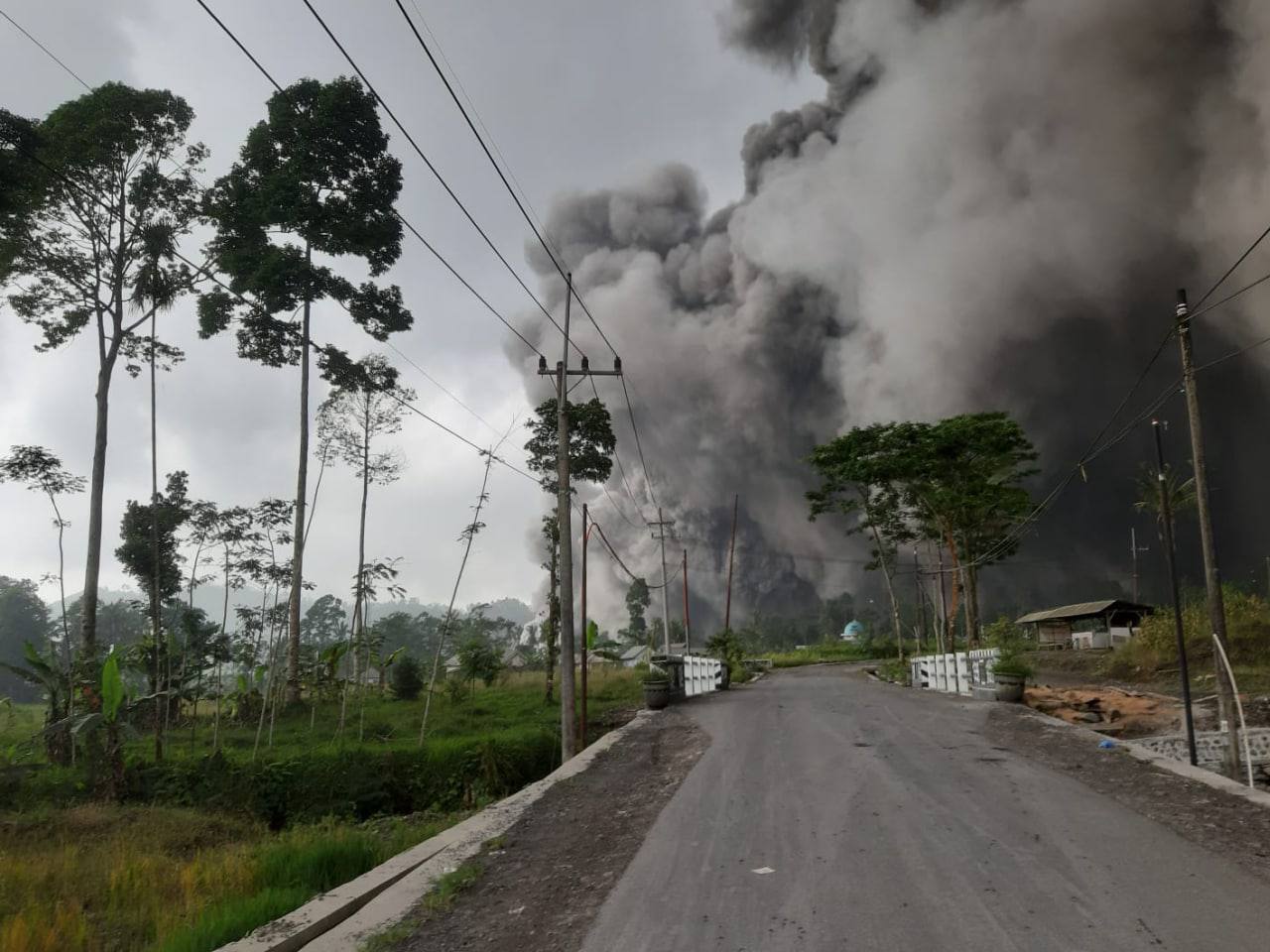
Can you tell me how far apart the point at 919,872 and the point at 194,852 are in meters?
9.79

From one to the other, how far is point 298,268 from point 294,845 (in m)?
25.6

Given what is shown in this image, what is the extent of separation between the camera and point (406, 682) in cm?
2894

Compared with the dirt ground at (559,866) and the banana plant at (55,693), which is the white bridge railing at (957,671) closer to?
the dirt ground at (559,866)

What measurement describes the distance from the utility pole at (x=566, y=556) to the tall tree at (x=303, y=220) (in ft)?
41.9

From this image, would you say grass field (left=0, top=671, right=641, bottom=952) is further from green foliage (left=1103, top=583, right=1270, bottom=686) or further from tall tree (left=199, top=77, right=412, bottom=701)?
green foliage (left=1103, top=583, right=1270, bottom=686)

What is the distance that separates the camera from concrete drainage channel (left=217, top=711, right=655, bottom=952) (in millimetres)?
5172

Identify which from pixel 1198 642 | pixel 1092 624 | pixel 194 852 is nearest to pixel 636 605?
pixel 1092 624

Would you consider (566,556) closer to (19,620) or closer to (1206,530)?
(1206,530)

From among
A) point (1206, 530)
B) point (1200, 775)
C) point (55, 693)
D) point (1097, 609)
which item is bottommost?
point (1200, 775)

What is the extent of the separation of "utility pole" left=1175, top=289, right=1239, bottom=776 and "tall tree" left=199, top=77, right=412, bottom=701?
25256 millimetres

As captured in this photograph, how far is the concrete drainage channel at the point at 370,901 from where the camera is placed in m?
5.17

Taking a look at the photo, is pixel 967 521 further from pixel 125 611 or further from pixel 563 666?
pixel 125 611

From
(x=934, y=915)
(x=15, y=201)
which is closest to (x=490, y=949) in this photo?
(x=934, y=915)

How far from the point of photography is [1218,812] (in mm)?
7758
